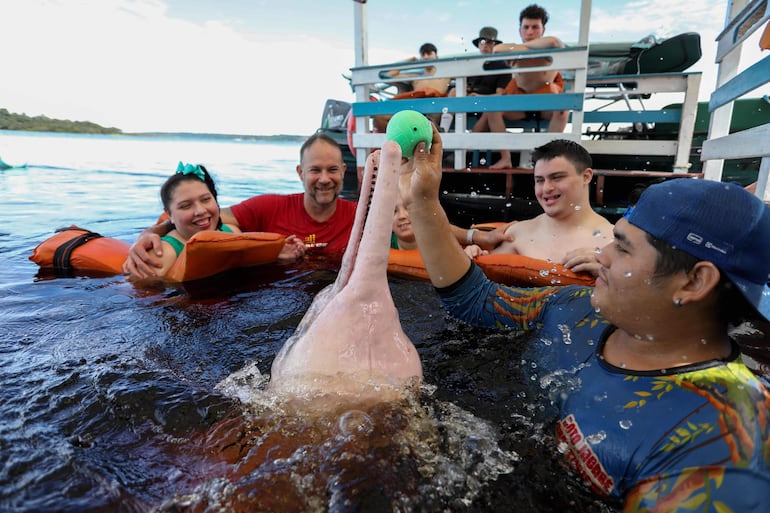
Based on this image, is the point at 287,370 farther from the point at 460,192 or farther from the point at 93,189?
the point at 93,189

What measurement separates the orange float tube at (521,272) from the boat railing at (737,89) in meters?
1.41

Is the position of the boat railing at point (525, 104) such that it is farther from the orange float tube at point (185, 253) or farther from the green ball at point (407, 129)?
the green ball at point (407, 129)

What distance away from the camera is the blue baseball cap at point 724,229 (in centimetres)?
153

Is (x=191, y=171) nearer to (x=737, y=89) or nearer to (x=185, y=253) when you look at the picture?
(x=185, y=253)

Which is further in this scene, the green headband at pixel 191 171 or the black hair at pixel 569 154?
the green headband at pixel 191 171

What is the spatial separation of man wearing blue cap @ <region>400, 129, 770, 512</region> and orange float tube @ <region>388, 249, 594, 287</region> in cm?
163

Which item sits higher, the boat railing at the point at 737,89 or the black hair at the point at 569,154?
the boat railing at the point at 737,89

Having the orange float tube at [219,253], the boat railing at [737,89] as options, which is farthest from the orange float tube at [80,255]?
the boat railing at [737,89]

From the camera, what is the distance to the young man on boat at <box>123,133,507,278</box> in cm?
A: 495

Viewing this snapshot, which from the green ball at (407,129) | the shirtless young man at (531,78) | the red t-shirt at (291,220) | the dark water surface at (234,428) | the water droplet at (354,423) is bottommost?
the dark water surface at (234,428)

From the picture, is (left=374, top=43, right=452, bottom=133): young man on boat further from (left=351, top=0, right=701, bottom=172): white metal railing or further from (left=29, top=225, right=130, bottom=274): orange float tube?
(left=29, top=225, right=130, bottom=274): orange float tube

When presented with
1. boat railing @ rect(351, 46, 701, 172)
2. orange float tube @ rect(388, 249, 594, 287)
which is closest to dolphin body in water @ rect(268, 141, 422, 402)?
orange float tube @ rect(388, 249, 594, 287)

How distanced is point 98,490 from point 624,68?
1037cm

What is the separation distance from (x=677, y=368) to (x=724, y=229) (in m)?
0.50
